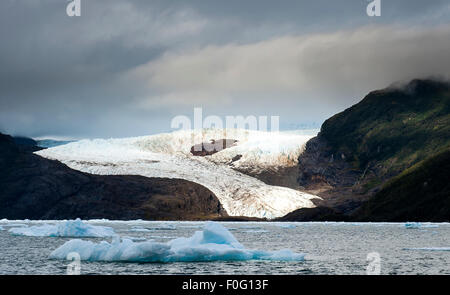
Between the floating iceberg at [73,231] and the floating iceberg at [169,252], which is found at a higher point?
the floating iceberg at [169,252]

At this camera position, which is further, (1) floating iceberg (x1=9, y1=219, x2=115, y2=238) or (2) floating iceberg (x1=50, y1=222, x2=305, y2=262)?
(1) floating iceberg (x1=9, y1=219, x2=115, y2=238)

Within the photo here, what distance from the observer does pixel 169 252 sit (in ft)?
159

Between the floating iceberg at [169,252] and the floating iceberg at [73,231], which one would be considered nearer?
the floating iceberg at [169,252]

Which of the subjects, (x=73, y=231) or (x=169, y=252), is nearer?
(x=169, y=252)

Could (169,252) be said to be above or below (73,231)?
above

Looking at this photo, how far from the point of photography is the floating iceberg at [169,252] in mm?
48188

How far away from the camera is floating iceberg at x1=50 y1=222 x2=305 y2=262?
158 ft

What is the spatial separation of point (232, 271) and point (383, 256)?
19.2m

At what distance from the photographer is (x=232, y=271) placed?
1715 inches
